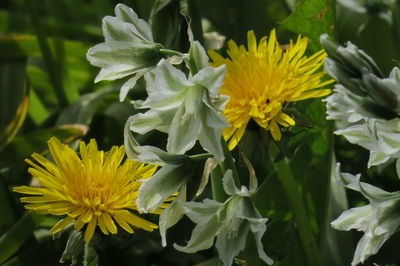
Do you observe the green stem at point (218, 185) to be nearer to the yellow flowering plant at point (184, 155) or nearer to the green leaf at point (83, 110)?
the yellow flowering plant at point (184, 155)

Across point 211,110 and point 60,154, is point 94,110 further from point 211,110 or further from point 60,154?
point 211,110

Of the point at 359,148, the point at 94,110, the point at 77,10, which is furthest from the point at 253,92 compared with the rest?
the point at 77,10

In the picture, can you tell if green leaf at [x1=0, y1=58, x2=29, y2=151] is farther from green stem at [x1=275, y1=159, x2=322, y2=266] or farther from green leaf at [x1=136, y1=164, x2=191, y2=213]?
green leaf at [x1=136, y1=164, x2=191, y2=213]

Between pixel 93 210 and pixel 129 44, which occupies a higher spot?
pixel 129 44

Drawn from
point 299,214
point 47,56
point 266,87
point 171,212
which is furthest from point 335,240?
point 47,56

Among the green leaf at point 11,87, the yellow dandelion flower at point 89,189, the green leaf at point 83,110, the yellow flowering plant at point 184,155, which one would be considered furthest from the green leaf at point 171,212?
the green leaf at point 11,87

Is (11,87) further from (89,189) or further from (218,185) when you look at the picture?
(218,185)

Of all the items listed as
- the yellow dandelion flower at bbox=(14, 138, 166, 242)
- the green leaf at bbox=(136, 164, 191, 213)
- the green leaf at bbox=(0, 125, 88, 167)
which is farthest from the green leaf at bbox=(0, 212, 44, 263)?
the green leaf at bbox=(136, 164, 191, 213)
